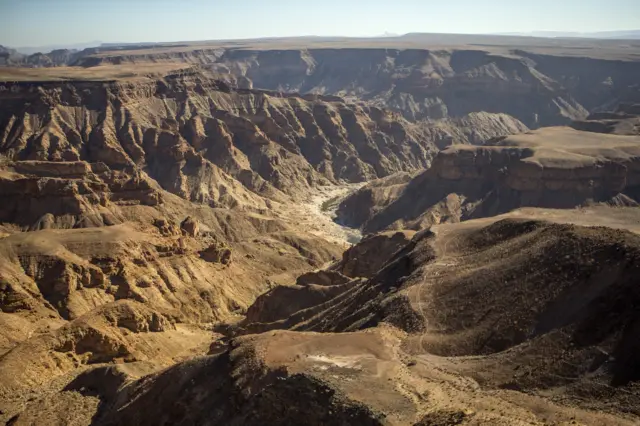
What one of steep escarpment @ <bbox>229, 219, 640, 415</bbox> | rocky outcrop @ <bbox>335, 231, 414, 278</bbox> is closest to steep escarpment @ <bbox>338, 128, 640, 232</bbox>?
rocky outcrop @ <bbox>335, 231, 414, 278</bbox>

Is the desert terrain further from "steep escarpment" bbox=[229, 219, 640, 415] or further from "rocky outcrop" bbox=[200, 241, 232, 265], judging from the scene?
"rocky outcrop" bbox=[200, 241, 232, 265]

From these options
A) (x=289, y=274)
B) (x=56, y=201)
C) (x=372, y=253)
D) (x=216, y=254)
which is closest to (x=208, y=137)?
(x=56, y=201)

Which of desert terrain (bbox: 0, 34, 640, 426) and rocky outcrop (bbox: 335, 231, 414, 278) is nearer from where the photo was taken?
desert terrain (bbox: 0, 34, 640, 426)

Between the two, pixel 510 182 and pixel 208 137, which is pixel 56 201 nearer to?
pixel 208 137

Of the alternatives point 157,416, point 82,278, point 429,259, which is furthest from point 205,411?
point 82,278

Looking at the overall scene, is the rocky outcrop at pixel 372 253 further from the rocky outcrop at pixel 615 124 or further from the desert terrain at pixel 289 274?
the rocky outcrop at pixel 615 124

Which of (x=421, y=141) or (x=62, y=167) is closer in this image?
(x=62, y=167)

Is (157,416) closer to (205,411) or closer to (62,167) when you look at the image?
(205,411)
